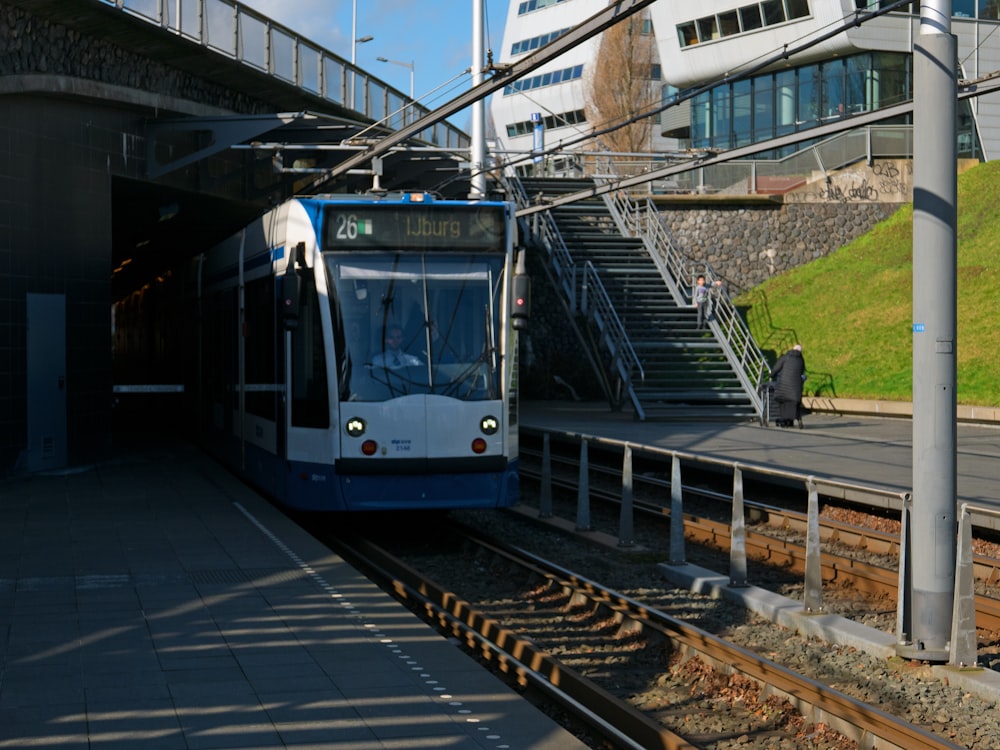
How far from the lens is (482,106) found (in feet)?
87.4

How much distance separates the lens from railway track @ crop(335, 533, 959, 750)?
23.8 feet

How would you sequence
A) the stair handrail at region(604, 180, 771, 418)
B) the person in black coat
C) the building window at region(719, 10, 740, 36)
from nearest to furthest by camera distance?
1. the person in black coat
2. the stair handrail at region(604, 180, 771, 418)
3. the building window at region(719, 10, 740, 36)

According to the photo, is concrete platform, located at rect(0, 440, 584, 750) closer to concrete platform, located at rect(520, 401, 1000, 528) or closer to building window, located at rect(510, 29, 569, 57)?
concrete platform, located at rect(520, 401, 1000, 528)

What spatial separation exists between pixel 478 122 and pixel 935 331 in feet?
64.2

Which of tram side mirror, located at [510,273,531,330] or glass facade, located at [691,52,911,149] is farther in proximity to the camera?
glass facade, located at [691,52,911,149]

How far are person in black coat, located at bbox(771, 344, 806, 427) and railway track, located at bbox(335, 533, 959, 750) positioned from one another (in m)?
12.2

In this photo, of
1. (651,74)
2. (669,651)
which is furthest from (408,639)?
(651,74)

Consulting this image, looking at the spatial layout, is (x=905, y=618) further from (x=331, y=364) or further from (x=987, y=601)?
(x=331, y=364)

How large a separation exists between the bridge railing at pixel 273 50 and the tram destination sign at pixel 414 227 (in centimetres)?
504

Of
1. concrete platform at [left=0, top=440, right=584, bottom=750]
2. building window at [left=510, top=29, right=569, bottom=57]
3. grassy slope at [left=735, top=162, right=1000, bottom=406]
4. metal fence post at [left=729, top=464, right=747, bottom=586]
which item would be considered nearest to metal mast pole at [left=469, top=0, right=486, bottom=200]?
grassy slope at [left=735, top=162, right=1000, bottom=406]

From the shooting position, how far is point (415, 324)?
1322 cm

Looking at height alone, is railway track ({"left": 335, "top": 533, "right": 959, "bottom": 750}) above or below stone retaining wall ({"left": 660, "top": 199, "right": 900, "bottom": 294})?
below

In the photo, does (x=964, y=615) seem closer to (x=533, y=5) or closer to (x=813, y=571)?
(x=813, y=571)

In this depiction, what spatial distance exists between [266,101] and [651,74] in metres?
35.0
